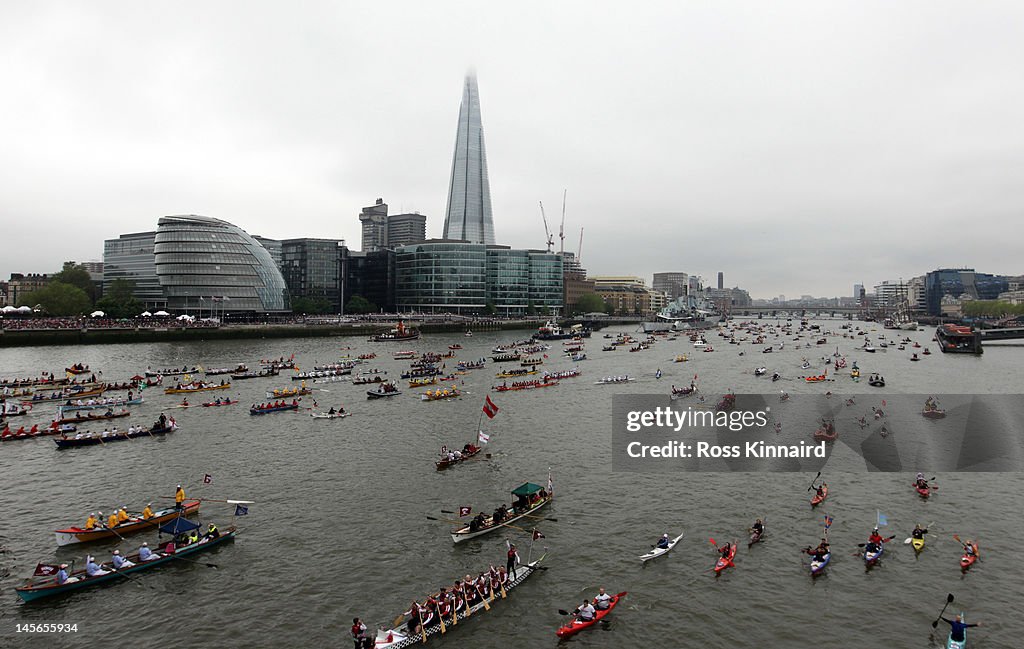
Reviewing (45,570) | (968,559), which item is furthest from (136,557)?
(968,559)

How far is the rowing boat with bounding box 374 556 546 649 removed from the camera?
21656 millimetres

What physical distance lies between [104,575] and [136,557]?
69.1 inches

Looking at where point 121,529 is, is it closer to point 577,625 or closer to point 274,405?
point 577,625

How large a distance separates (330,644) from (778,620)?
17992 millimetres

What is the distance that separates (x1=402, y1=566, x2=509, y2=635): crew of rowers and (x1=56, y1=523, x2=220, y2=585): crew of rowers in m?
12.3

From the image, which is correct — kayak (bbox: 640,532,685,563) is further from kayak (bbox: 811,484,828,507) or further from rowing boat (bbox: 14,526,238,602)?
rowing boat (bbox: 14,526,238,602)

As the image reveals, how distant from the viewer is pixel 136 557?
92.4 ft

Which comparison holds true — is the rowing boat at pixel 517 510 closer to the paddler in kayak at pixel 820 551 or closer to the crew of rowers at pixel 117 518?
the paddler in kayak at pixel 820 551

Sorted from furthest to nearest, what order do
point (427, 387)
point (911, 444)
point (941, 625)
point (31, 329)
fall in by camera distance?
point (31, 329)
point (427, 387)
point (911, 444)
point (941, 625)

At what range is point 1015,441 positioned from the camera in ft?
168

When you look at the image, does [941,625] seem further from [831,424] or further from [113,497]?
[113,497]

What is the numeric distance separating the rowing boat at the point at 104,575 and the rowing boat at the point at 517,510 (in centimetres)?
1199

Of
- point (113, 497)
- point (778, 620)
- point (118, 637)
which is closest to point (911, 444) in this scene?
point (778, 620)

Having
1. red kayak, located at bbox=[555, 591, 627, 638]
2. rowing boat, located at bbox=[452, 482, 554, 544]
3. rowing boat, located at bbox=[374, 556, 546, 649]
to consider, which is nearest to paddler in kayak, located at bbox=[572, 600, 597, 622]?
red kayak, located at bbox=[555, 591, 627, 638]
